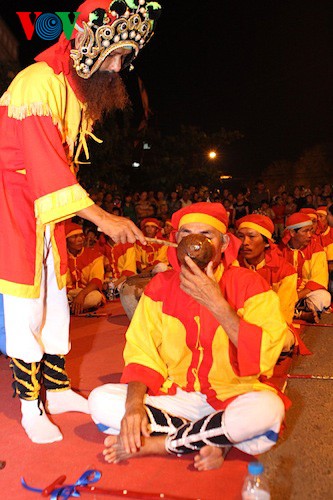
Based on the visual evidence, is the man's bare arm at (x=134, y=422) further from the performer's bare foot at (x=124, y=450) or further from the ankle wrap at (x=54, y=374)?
the ankle wrap at (x=54, y=374)

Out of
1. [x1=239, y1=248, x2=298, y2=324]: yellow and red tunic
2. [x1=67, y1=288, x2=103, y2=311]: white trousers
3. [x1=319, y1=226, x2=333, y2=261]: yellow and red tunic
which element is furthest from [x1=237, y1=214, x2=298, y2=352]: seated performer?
[x1=319, y1=226, x2=333, y2=261]: yellow and red tunic

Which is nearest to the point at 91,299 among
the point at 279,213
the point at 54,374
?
the point at 54,374

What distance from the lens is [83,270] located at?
7148 mm

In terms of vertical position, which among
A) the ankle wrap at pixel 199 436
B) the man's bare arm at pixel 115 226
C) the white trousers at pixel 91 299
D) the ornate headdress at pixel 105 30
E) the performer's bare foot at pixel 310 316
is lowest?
the white trousers at pixel 91 299

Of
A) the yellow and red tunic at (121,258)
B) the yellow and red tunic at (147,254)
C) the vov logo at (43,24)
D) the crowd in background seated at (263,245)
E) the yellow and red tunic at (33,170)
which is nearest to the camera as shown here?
the yellow and red tunic at (33,170)

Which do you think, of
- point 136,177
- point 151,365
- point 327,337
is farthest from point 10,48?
point 151,365

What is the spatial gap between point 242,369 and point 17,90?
1795 mm

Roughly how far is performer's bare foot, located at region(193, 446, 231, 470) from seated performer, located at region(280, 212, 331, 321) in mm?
3643

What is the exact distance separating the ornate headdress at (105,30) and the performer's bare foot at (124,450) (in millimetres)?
1893

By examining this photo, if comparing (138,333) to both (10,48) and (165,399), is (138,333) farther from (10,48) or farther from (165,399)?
(10,48)

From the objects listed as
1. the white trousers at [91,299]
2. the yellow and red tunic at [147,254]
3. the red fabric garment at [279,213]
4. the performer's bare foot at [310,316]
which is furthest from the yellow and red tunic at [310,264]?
the red fabric garment at [279,213]

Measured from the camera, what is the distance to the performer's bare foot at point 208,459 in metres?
2.39

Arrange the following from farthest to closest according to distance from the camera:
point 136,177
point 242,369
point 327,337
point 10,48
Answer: point 10,48 → point 136,177 → point 327,337 → point 242,369

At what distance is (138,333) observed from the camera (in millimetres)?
2777
